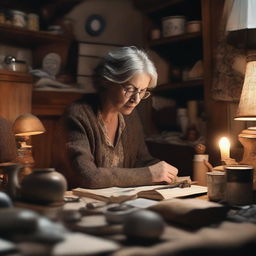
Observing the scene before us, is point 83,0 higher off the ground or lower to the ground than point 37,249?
higher

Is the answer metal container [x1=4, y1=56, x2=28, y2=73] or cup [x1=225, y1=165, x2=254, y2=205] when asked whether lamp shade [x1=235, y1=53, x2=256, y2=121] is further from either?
metal container [x1=4, y1=56, x2=28, y2=73]

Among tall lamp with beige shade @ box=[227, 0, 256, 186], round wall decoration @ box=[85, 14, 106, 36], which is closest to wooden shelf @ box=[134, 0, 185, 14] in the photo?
round wall decoration @ box=[85, 14, 106, 36]

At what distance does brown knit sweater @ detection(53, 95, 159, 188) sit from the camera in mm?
1656

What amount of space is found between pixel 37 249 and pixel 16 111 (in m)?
2.33

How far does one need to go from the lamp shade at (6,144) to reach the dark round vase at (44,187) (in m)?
1.38

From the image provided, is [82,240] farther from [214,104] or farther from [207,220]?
[214,104]

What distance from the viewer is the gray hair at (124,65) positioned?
1.94m

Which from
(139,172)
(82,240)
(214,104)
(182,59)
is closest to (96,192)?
(139,172)

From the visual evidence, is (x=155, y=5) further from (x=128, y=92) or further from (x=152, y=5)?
(x=128, y=92)

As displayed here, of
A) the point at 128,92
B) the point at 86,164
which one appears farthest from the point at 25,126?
the point at 128,92

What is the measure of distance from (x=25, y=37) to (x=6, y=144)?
3.77 ft

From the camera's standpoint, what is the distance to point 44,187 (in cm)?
100

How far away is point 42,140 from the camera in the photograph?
3252 mm

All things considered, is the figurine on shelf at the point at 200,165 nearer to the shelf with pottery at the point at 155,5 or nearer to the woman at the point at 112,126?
the woman at the point at 112,126
